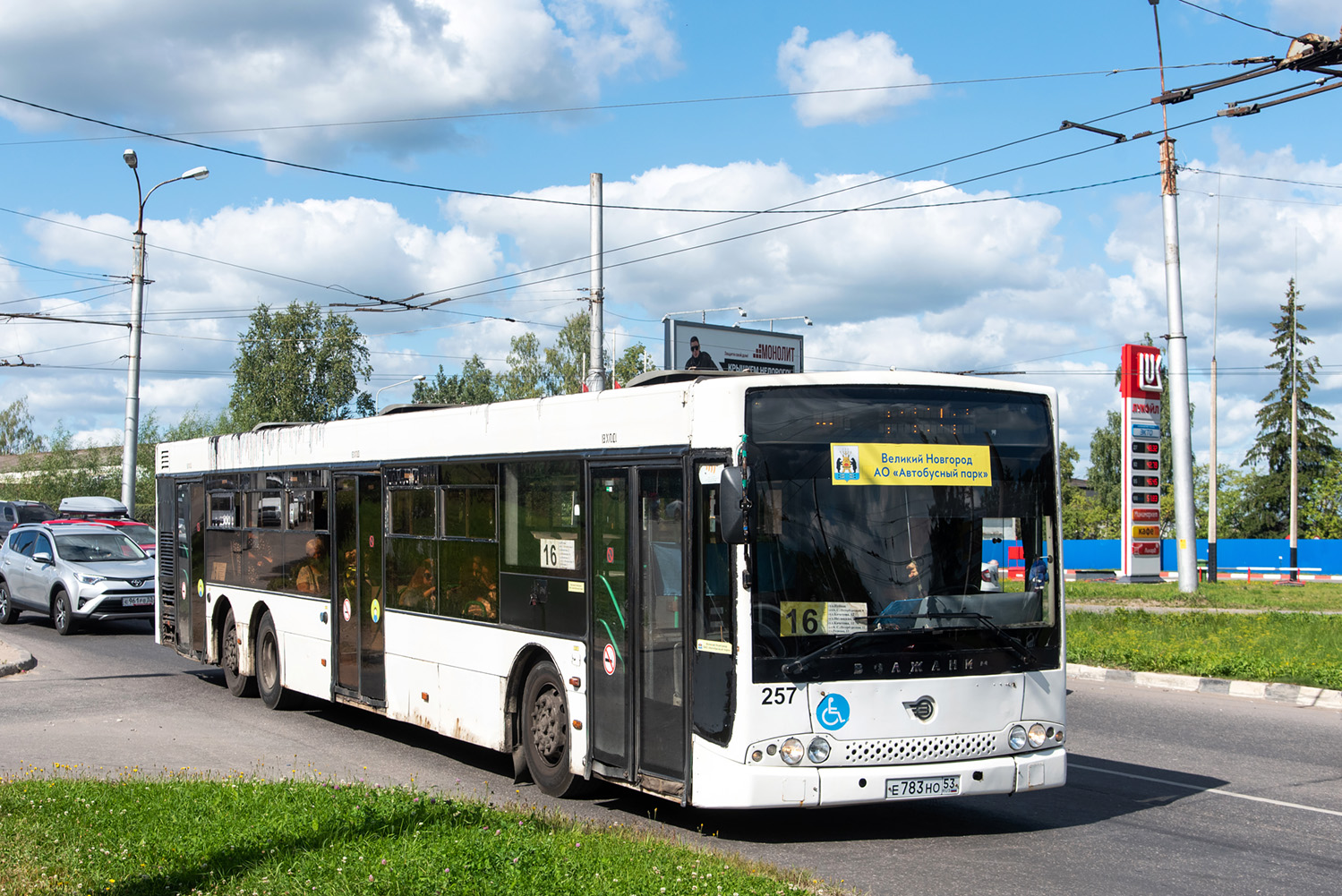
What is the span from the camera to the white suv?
2073 cm

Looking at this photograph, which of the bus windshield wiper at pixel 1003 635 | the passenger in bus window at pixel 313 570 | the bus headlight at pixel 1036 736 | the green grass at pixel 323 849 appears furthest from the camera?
the passenger in bus window at pixel 313 570

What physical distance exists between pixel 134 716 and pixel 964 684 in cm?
895

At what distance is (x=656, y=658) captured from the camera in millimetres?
7828

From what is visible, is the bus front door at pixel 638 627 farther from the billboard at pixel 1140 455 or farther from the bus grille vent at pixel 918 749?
the billboard at pixel 1140 455

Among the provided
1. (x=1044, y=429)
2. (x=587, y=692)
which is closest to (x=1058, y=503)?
(x=1044, y=429)

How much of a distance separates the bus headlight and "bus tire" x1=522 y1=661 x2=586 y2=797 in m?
3.03

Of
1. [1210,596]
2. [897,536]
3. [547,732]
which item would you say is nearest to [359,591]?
[547,732]

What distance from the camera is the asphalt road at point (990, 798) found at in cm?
686

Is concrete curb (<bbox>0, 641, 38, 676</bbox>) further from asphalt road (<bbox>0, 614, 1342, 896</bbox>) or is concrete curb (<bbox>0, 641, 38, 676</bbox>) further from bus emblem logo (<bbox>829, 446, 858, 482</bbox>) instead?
bus emblem logo (<bbox>829, 446, 858, 482</bbox>)

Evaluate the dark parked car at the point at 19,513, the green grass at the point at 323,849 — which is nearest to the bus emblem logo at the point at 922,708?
the green grass at the point at 323,849

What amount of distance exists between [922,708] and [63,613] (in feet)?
59.1

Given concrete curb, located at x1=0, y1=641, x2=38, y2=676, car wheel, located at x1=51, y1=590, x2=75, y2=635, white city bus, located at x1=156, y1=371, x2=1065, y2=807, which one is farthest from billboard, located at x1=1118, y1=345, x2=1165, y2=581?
white city bus, located at x1=156, y1=371, x2=1065, y2=807

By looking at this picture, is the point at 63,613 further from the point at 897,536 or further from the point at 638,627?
the point at 897,536

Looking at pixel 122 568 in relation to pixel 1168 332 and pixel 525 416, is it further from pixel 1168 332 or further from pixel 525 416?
pixel 1168 332
